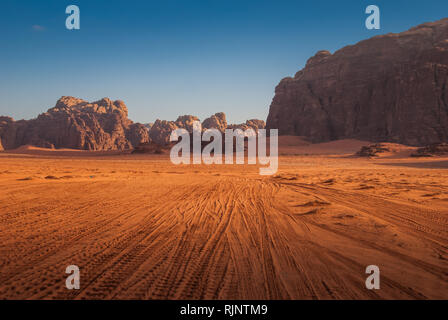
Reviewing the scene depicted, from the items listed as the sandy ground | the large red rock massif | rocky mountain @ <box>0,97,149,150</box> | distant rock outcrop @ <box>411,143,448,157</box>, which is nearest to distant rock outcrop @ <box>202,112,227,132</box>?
the large red rock massif

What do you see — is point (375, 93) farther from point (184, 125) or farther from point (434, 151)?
point (184, 125)

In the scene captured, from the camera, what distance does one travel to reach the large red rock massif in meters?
47.4

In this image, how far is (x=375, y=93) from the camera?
5825 cm

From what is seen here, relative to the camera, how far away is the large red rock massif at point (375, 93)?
47.4 metres

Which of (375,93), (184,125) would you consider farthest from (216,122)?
(375,93)

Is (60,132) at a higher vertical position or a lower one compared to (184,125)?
lower

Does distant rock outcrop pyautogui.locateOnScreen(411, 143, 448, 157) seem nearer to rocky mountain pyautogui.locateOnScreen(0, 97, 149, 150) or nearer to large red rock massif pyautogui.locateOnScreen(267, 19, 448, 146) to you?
large red rock massif pyautogui.locateOnScreen(267, 19, 448, 146)

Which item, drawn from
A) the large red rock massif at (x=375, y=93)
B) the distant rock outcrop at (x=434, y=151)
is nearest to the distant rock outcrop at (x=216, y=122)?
the large red rock massif at (x=375, y=93)

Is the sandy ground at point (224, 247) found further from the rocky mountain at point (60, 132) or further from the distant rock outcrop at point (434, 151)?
the rocky mountain at point (60, 132)

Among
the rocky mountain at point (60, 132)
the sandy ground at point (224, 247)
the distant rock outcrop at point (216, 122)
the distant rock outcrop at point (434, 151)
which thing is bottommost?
the sandy ground at point (224, 247)

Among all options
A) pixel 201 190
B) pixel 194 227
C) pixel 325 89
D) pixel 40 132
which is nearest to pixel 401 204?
pixel 194 227

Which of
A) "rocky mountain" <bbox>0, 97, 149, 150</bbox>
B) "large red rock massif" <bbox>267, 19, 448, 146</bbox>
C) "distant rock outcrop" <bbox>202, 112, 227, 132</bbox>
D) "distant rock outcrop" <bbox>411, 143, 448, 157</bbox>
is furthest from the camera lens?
"distant rock outcrop" <bbox>202, 112, 227, 132</bbox>
